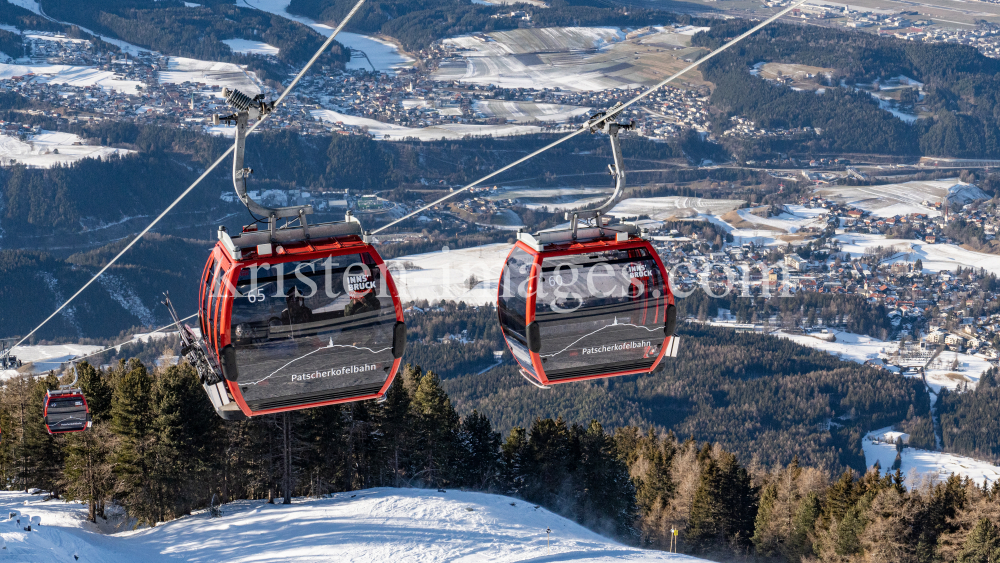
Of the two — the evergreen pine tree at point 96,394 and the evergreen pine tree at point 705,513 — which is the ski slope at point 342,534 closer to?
the evergreen pine tree at point 96,394

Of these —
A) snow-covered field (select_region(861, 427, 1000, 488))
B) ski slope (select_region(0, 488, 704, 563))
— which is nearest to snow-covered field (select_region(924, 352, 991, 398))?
snow-covered field (select_region(861, 427, 1000, 488))

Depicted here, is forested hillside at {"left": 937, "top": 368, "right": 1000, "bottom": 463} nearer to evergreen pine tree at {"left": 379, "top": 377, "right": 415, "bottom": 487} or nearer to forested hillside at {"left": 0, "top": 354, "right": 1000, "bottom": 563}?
forested hillside at {"left": 0, "top": 354, "right": 1000, "bottom": 563}

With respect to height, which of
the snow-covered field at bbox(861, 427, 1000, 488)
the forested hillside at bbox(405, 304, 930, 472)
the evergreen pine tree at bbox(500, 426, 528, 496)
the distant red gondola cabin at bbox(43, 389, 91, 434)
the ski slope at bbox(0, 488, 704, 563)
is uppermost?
the distant red gondola cabin at bbox(43, 389, 91, 434)

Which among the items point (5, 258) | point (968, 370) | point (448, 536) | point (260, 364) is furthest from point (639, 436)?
point (5, 258)

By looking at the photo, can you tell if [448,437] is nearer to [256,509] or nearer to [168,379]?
[256,509]

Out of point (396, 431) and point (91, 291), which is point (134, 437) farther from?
point (91, 291)

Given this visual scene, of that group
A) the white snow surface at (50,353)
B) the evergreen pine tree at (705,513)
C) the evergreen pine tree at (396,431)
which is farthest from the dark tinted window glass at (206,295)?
the white snow surface at (50,353)
